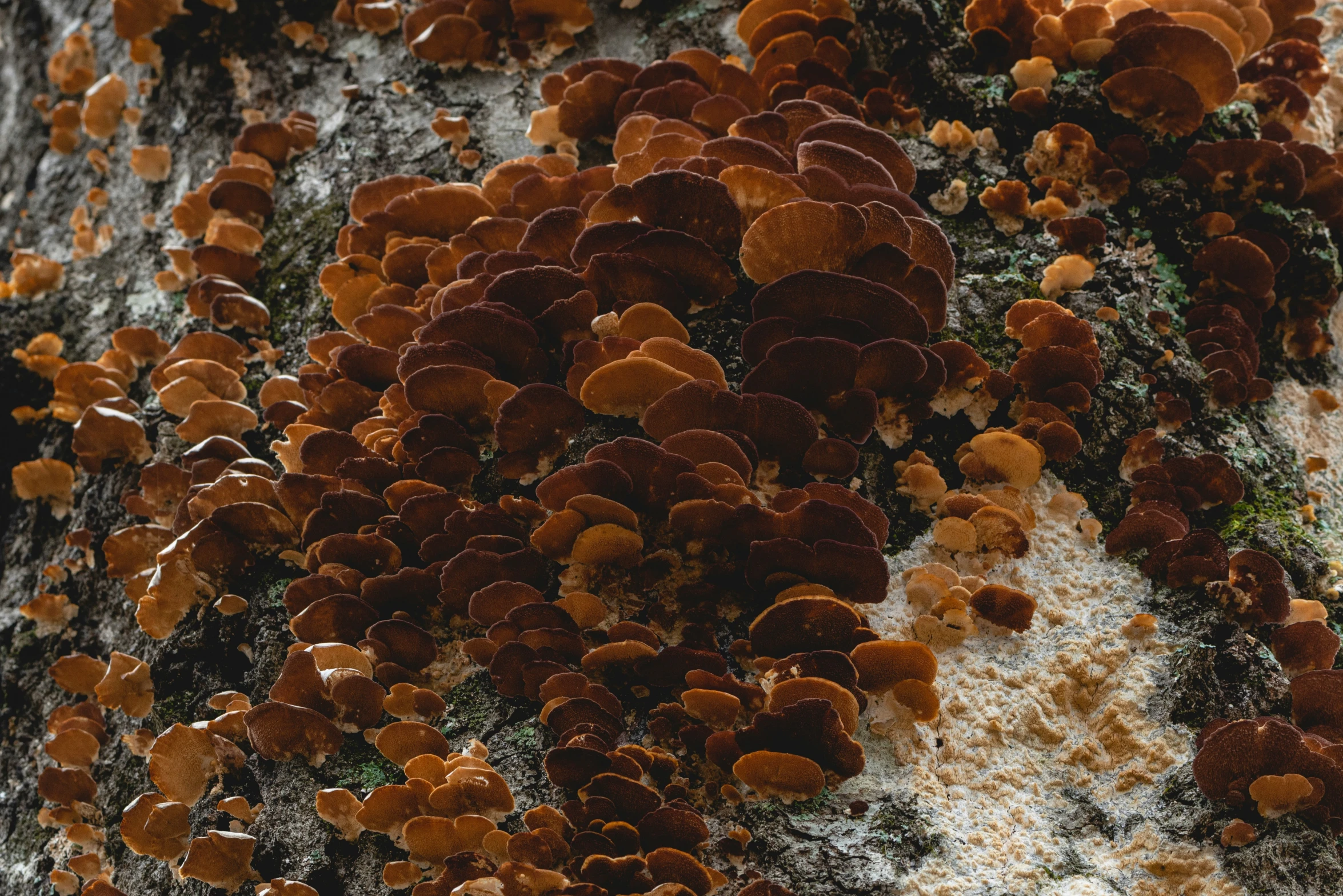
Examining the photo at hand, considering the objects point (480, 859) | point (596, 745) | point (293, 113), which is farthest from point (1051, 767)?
point (293, 113)

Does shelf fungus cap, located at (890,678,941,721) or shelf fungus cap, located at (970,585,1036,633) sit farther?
shelf fungus cap, located at (970,585,1036,633)

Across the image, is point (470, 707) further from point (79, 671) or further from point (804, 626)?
point (79, 671)

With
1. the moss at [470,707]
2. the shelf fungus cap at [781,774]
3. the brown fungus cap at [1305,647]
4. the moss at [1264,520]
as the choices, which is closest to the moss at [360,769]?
the moss at [470,707]

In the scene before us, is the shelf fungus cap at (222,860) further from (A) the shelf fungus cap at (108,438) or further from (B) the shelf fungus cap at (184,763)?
(A) the shelf fungus cap at (108,438)

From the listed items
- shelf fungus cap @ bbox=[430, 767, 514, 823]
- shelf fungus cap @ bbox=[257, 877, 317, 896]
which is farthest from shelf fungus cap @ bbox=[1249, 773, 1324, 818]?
shelf fungus cap @ bbox=[257, 877, 317, 896]

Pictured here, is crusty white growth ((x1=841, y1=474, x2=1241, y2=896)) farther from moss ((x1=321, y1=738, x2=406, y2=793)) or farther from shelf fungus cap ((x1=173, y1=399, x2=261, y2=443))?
shelf fungus cap ((x1=173, y1=399, x2=261, y2=443))

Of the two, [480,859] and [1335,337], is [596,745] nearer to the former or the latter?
[480,859]

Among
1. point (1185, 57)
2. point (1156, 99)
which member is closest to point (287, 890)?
point (1156, 99)
